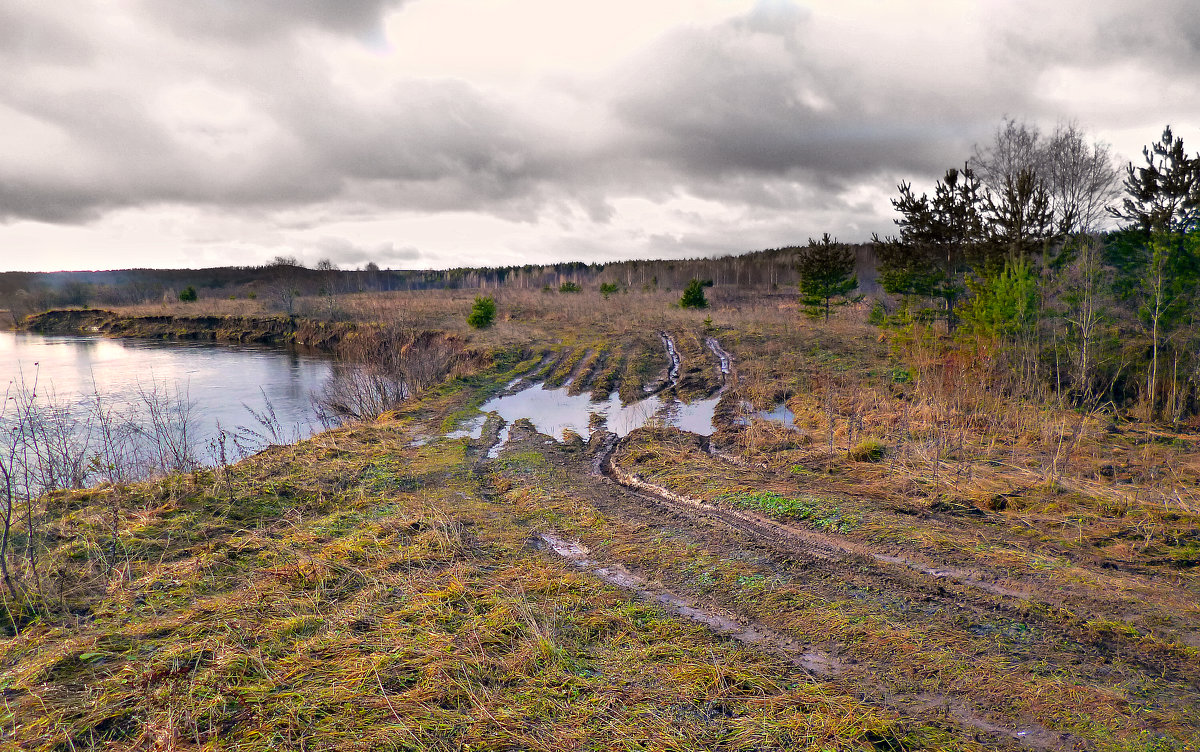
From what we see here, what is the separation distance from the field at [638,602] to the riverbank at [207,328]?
28815 mm

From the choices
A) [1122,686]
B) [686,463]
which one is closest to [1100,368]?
[686,463]

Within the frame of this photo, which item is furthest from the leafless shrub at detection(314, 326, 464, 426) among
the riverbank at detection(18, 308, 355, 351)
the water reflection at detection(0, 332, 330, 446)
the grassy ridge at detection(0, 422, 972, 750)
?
the riverbank at detection(18, 308, 355, 351)

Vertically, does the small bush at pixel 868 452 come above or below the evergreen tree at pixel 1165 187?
below

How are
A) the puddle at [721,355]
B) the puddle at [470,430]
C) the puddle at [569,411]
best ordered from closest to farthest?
the puddle at [470,430]
the puddle at [569,411]
the puddle at [721,355]

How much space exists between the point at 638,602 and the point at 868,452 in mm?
5401

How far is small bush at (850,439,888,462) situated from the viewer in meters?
8.59

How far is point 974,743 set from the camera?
3146mm

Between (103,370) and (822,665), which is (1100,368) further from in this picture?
(103,370)

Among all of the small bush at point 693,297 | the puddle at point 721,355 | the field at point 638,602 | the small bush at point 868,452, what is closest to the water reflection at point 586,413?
the field at point 638,602

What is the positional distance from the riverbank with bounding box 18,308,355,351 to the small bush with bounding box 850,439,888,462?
3006 centimetres

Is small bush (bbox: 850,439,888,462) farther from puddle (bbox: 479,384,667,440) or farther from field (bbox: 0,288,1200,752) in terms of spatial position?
puddle (bbox: 479,384,667,440)

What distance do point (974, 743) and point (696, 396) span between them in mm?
11493

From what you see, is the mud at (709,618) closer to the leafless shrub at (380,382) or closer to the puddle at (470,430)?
the puddle at (470,430)

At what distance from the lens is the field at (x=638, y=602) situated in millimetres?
3332
